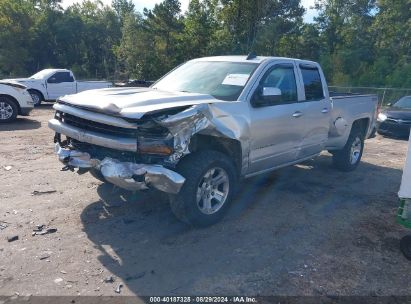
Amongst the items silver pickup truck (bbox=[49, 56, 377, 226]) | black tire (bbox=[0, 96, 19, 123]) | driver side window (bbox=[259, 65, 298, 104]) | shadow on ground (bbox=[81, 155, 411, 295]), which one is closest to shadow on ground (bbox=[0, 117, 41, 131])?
black tire (bbox=[0, 96, 19, 123])

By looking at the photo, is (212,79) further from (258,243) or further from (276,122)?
(258,243)

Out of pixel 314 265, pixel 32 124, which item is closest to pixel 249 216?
pixel 314 265

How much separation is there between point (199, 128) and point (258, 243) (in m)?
1.40

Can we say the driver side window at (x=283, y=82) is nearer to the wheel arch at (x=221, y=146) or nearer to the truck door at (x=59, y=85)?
the wheel arch at (x=221, y=146)

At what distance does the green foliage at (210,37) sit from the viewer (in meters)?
31.1

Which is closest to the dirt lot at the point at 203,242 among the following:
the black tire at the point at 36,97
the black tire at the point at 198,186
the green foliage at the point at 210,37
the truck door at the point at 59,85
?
the black tire at the point at 198,186

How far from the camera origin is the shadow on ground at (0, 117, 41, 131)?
36.1 feet

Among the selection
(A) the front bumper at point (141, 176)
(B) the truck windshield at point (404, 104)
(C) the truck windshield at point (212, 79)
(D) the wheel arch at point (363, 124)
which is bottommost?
(B) the truck windshield at point (404, 104)

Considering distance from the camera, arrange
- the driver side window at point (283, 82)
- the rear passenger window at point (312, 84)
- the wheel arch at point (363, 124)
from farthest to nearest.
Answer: the wheel arch at point (363, 124), the rear passenger window at point (312, 84), the driver side window at point (283, 82)

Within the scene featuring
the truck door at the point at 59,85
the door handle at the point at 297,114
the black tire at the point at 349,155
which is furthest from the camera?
the truck door at the point at 59,85

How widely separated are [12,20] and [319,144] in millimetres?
38714

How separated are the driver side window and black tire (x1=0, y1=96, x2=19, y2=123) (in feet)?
29.6

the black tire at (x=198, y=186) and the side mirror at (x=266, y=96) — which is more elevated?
the side mirror at (x=266, y=96)

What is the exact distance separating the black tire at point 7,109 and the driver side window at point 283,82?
29.6ft
